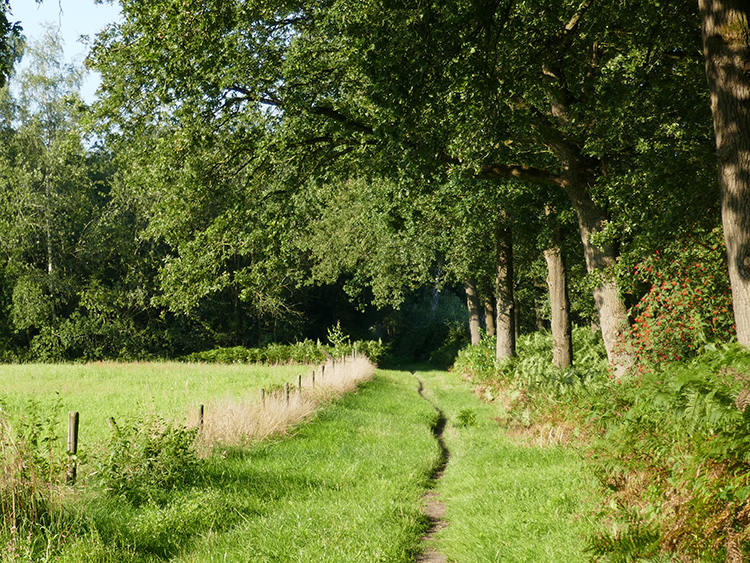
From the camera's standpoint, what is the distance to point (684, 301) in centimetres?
957

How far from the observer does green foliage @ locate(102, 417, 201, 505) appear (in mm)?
6930

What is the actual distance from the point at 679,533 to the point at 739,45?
5.40 meters

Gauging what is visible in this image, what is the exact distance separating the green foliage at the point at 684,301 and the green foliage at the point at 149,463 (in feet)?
22.2

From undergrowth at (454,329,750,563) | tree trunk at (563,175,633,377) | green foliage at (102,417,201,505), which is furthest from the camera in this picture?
tree trunk at (563,175,633,377)

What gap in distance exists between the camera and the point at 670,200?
9711mm

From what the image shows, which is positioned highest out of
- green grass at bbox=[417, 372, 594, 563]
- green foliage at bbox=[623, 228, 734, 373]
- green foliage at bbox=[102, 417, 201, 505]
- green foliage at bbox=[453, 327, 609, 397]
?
green foliage at bbox=[623, 228, 734, 373]

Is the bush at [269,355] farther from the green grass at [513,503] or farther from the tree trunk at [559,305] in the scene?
the green grass at [513,503]

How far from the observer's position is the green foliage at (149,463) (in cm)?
693

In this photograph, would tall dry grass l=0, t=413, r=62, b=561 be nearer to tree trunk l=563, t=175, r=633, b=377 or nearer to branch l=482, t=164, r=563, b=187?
branch l=482, t=164, r=563, b=187

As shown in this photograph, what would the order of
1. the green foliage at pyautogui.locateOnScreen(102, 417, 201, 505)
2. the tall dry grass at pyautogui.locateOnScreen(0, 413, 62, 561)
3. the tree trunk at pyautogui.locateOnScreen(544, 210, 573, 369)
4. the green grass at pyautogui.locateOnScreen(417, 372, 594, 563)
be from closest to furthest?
the tall dry grass at pyautogui.locateOnScreen(0, 413, 62, 561)
the green grass at pyautogui.locateOnScreen(417, 372, 594, 563)
the green foliage at pyautogui.locateOnScreen(102, 417, 201, 505)
the tree trunk at pyautogui.locateOnScreen(544, 210, 573, 369)

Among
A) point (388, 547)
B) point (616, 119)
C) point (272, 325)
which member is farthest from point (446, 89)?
point (272, 325)

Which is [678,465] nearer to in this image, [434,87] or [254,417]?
[434,87]

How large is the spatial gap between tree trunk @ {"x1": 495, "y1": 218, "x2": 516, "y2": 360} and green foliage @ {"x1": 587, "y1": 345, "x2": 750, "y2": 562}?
1440cm

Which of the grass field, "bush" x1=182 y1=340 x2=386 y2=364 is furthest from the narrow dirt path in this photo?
"bush" x1=182 y1=340 x2=386 y2=364
